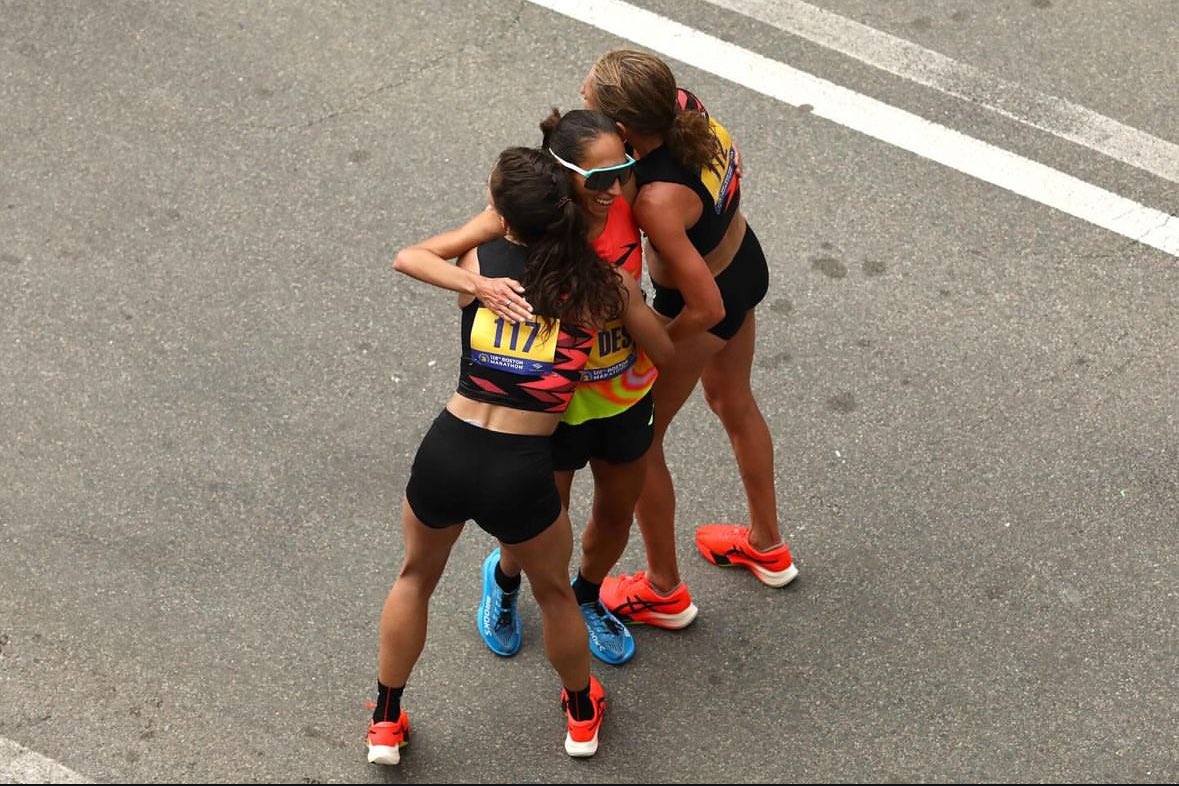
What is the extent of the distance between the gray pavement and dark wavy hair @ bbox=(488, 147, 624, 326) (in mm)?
1638

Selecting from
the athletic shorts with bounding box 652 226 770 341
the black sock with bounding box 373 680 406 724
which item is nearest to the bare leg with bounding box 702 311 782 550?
the athletic shorts with bounding box 652 226 770 341

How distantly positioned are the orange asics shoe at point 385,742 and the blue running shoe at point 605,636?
0.78 metres

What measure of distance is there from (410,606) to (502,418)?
29.2 inches

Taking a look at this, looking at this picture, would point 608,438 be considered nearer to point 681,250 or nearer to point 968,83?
point 681,250

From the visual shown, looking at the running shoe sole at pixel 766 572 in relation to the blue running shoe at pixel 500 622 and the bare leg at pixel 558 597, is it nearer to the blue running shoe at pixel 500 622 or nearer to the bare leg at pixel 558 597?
the blue running shoe at pixel 500 622

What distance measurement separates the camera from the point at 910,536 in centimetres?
543

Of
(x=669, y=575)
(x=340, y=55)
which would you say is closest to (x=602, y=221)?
(x=669, y=575)

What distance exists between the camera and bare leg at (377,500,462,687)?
4.35 meters

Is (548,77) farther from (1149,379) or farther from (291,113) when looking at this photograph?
(1149,379)

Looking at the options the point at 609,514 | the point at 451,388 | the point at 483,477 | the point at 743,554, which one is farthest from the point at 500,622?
the point at 451,388

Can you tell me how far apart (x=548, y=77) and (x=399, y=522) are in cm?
280

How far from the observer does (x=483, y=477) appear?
13.4ft

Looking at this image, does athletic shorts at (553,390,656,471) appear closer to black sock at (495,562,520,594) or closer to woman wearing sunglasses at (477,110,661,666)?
woman wearing sunglasses at (477,110,661,666)

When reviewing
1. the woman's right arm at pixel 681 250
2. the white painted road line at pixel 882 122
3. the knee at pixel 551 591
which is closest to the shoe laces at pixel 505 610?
the knee at pixel 551 591
